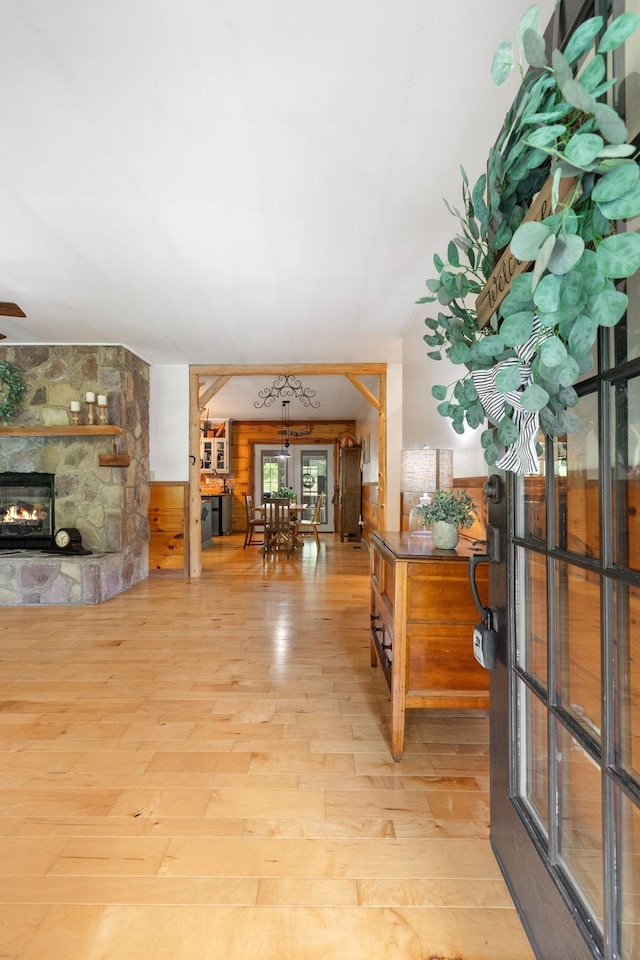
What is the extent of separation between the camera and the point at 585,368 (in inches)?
30.8

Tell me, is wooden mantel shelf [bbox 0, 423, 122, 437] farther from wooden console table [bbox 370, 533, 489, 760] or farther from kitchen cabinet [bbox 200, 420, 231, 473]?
kitchen cabinet [bbox 200, 420, 231, 473]

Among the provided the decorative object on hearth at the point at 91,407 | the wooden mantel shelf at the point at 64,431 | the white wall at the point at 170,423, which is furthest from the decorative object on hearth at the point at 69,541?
the white wall at the point at 170,423

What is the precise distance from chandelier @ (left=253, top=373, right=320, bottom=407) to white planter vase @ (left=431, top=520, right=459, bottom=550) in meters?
5.45

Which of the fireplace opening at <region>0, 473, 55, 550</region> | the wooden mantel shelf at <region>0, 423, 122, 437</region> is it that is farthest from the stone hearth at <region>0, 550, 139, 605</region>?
the wooden mantel shelf at <region>0, 423, 122, 437</region>

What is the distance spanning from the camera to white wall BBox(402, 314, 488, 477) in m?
2.95

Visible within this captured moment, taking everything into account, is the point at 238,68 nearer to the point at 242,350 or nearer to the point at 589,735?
the point at 589,735

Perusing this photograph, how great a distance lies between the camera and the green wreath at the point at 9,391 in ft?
16.2

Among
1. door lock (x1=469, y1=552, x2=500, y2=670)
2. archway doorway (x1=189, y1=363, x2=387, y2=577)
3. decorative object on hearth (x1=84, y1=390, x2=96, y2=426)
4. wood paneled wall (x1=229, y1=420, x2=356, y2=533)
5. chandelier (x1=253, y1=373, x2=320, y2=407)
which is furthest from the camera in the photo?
wood paneled wall (x1=229, y1=420, x2=356, y2=533)

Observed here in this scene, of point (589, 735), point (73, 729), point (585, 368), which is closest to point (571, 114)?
point (585, 368)

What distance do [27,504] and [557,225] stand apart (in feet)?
18.1

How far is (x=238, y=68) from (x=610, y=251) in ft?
5.32

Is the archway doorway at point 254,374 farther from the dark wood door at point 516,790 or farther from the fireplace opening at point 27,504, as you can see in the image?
the dark wood door at point 516,790

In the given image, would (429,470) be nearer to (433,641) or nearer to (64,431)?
(433,641)

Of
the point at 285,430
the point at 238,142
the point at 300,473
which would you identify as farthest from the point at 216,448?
the point at 238,142
